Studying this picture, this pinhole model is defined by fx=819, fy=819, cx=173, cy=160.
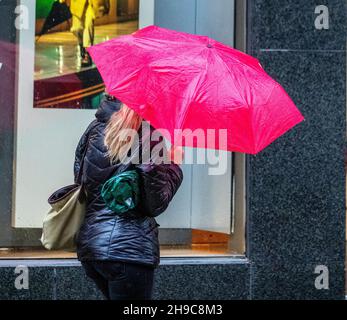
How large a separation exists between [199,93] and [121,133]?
46 centimetres

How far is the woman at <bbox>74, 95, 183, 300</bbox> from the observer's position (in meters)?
3.86

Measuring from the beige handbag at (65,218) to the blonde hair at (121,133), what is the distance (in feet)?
0.69

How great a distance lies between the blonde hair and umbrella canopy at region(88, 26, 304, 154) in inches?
7.5

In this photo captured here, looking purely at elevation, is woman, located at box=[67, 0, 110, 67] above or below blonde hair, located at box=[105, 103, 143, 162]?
above

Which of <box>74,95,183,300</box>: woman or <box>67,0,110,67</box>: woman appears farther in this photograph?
<box>67,0,110,67</box>: woman

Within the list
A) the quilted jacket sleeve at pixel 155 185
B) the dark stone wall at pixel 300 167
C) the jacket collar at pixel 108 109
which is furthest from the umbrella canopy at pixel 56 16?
the quilted jacket sleeve at pixel 155 185

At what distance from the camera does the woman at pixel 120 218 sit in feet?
12.7

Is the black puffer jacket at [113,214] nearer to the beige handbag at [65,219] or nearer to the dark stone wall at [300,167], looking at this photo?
the beige handbag at [65,219]

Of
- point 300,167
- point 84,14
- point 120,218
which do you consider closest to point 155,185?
point 120,218

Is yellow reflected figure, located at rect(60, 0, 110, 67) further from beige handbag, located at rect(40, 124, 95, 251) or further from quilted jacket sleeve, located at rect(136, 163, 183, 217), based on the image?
quilted jacket sleeve, located at rect(136, 163, 183, 217)

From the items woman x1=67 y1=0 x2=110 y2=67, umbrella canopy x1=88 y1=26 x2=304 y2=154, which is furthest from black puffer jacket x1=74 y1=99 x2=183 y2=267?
woman x1=67 y1=0 x2=110 y2=67

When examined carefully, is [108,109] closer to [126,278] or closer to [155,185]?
[155,185]

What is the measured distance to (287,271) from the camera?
21.3 ft
